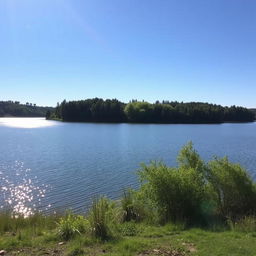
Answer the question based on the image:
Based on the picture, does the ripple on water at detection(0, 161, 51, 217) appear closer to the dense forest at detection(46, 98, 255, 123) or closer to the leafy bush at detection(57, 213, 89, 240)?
the leafy bush at detection(57, 213, 89, 240)

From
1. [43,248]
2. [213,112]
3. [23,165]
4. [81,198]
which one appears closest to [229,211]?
[43,248]

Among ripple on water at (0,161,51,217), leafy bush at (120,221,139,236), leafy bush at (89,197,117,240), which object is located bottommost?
ripple on water at (0,161,51,217)

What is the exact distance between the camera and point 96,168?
114 feet

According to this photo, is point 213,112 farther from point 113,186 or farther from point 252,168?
point 113,186

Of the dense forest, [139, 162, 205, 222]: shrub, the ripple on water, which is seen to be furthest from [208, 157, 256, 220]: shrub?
the dense forest

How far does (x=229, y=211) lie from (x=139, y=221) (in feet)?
11.5

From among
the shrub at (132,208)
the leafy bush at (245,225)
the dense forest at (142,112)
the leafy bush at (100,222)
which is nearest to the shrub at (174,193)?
the shrub at (132,208)

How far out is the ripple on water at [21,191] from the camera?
21125 mm

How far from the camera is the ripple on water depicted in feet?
69.3

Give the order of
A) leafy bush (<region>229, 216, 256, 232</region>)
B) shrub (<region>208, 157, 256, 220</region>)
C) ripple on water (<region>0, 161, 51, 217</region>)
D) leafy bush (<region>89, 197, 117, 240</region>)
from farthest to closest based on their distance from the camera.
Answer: ripple on water (<region>0, 161, 51, 217</region>), shrub (<region>208, 157, 256, 220</region>), leafy bush (<region>229, 216, 256, 232</region>), leafy bush (<region>89, 197, 117, 240</region>)

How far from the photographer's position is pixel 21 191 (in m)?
25.6

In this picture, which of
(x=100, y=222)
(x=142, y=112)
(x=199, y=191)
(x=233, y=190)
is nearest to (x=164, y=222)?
(x=199, y=191)

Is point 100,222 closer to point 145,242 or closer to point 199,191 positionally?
point 145,242

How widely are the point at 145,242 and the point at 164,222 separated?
314 cm
